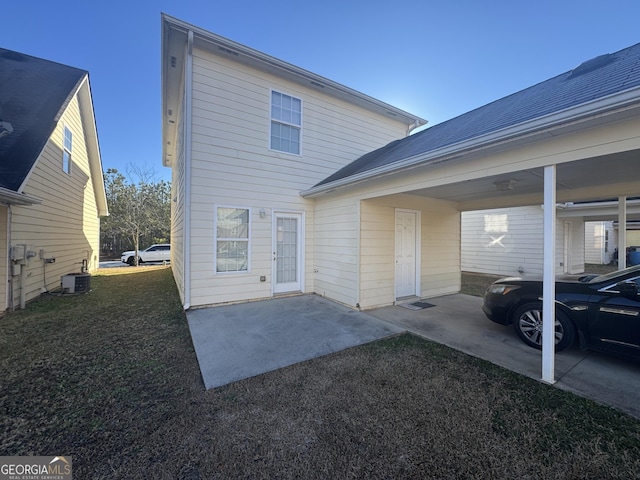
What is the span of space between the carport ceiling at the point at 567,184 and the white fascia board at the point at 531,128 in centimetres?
57

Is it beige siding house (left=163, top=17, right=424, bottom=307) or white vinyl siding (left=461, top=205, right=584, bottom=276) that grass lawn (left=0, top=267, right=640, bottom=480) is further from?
white vinyl siding (left=461, top=205, right=584, bottom=276)

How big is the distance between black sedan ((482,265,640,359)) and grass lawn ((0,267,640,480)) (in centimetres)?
111

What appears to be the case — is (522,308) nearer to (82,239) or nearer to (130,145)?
(82,239)

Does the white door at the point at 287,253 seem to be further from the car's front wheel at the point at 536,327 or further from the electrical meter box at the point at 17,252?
the electrical meter box at the point at 17,252

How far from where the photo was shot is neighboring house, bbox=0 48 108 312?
5578mm

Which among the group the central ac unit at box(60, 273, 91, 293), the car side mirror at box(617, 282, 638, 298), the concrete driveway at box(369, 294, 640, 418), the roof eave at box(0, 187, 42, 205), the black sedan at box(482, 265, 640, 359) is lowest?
the concrete driveway at box(369, 294, 640, 418)

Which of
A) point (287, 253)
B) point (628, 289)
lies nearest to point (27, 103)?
point (287, 253)

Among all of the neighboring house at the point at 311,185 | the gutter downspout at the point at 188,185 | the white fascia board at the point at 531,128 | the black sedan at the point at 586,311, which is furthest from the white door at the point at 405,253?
the gutter downspout at the point at 188,185

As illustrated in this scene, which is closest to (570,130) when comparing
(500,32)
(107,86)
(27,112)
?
(500,32)

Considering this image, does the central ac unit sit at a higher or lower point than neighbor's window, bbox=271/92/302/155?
lower

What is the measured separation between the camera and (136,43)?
9289mm

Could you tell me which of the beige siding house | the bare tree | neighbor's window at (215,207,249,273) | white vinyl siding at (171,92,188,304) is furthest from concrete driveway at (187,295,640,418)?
the bare tree

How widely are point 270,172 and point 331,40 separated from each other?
503cm

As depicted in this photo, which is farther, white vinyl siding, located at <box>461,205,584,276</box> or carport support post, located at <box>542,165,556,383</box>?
white vinyl siding, located at <box>461,205,584,276</box>
